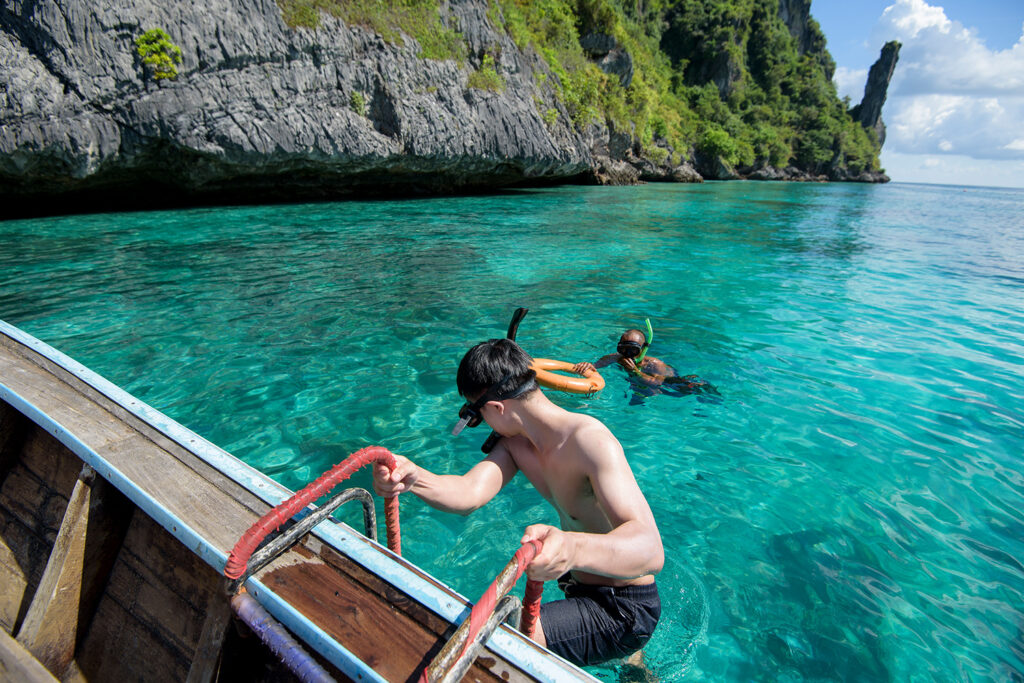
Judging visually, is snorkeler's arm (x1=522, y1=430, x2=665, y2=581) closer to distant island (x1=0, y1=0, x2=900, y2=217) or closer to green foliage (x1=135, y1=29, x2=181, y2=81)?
distant island (x1=0, y1=0, x2=900, y2=217)

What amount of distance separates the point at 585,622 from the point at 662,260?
1076 centimetres

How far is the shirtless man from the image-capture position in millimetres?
1925

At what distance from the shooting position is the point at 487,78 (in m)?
23.9

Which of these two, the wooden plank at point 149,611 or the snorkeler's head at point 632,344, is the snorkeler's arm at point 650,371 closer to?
the snorkeler's head at point 632,344

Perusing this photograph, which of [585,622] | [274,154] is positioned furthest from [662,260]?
[274,154]

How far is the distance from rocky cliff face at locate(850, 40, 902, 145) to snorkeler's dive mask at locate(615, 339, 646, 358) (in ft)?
428

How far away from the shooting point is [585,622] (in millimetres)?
2080

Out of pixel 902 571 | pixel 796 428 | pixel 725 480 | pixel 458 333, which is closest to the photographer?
pixel 902 571

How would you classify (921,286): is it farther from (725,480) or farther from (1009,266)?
(725,480)

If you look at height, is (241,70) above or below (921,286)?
above

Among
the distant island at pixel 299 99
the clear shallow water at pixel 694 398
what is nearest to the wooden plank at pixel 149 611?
the clear shallow water at pixel 694 398

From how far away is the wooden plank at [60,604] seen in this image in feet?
5.91

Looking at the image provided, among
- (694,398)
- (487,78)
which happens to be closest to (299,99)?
(487,78)

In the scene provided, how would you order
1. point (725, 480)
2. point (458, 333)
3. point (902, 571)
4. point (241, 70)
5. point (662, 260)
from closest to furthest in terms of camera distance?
point (902, 571), point (725, 480), point (458, 333), point (662, 260), point (241, 70)
